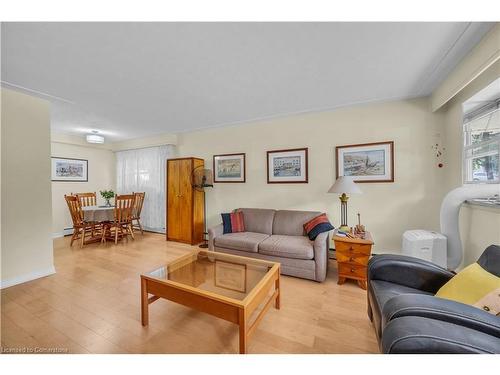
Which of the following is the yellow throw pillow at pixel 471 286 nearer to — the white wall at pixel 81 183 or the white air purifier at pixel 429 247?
the white air purifier at pixel 429 247

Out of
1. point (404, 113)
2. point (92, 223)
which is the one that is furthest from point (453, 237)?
point (92, 223)

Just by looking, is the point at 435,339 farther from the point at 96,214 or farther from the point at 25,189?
the point at 96,214

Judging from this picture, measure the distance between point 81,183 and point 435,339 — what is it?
632cm

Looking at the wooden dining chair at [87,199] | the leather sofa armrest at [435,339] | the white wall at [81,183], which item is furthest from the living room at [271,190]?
the white wall at [81,183]

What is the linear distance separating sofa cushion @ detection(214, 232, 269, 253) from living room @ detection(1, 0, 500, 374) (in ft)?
0.09

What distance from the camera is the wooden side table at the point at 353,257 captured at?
2197mm

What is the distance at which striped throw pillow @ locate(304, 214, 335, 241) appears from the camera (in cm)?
256

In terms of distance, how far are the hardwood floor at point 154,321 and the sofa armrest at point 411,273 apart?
47 centimetres

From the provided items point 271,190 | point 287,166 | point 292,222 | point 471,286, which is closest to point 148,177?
point 271,190

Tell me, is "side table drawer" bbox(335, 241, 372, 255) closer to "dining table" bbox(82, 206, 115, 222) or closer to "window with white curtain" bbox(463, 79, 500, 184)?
"window with white curtain" bbox(463, 79, 500, 184)

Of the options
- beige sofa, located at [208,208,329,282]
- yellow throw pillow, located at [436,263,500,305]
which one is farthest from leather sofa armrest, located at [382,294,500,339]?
beige sofa, located at [208,208,329,282]
